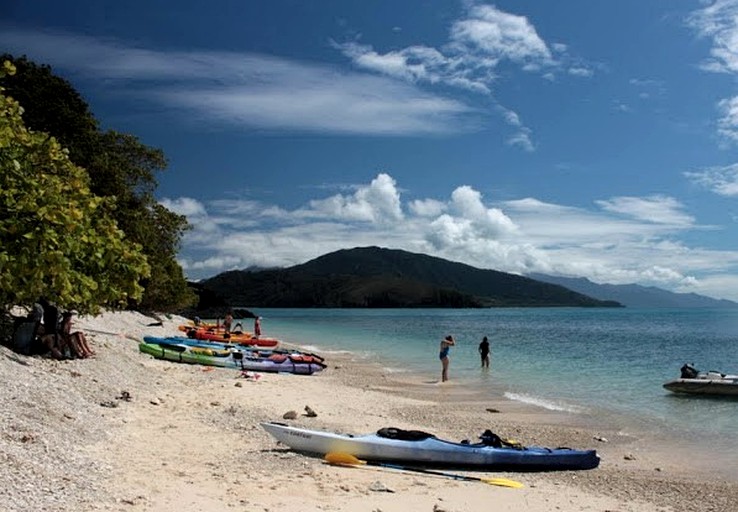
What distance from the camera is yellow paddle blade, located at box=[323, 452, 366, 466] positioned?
10.8 metres

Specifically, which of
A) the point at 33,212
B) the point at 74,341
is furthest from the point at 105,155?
the point at 33,212

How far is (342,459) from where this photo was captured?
10820 mm

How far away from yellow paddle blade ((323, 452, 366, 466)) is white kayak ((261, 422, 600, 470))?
0.19 m

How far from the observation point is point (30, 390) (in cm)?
1132

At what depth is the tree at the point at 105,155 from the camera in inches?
1336

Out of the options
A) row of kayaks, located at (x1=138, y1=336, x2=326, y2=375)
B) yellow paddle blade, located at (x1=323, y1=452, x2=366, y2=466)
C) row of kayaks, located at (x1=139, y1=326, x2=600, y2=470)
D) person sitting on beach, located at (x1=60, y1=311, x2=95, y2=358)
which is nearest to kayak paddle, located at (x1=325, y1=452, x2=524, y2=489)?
yellow paddle blade, located at (x1=323, y1=452, x2=366, y2=466)

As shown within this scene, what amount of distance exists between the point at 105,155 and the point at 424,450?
3091cm

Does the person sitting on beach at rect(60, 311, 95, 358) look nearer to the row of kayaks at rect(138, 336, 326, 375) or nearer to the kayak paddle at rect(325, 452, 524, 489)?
the row of kayaks at rect(138, 336, 326, 375)

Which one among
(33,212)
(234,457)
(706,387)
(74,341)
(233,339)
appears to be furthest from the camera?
(233,339)

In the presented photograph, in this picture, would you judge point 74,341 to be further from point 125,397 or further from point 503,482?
point 503,482

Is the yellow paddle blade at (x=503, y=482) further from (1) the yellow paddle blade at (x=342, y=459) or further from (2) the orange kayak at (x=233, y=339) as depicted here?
(2) the orange kayak at (x=233, y=339)

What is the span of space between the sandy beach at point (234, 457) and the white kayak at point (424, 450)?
26 centimetres

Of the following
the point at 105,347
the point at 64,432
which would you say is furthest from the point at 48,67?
the point at 64,432

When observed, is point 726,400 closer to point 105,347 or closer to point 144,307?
point 105,347
